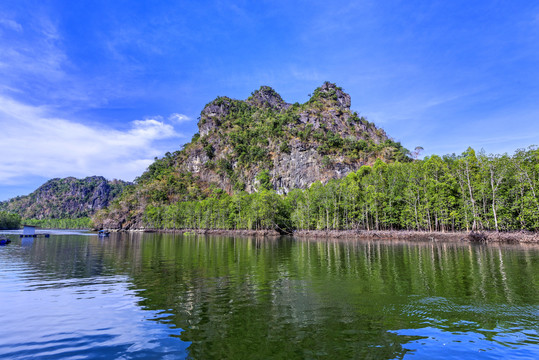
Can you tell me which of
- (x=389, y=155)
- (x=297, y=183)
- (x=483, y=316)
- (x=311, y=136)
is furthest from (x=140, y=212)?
(x=483, y=316)

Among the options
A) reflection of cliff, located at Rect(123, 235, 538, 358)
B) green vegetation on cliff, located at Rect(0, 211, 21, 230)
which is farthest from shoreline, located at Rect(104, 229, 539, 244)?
green vegetation on cliff, located at Rect(0, 211, 21, 230)

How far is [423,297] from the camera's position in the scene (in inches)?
592

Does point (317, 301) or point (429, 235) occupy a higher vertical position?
point (317, 301)

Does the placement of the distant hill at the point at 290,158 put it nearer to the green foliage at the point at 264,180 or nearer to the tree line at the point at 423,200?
the green foliage at the point at 264,180

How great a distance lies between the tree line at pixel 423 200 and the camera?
57.0m

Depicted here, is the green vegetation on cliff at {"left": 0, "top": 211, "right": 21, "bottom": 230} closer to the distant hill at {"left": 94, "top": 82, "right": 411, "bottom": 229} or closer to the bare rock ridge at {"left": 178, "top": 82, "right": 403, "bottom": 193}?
the distant hill at {"left": 94, "top": 82, "right": 411, "bottom": 229}

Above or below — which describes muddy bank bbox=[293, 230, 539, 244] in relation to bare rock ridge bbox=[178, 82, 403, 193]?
below

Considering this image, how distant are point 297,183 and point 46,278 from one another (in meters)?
135

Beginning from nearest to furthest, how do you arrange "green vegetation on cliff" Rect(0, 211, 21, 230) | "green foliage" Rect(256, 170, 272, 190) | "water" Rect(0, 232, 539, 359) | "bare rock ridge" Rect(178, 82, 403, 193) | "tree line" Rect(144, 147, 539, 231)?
1. "water" Rect(0, 232, 539, 359)
2. "tree line" Rect(144, 147, 539, 231)
3. "bare rock ridge" Rect(178, 82, 403, 193)
4. "green foliage" Rect(256, 170, 272, 190)
5. "green vegetation on cliff" Rect(0, 211, 21, 230)

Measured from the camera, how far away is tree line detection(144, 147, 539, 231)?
5703cm

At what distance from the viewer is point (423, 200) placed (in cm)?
6931

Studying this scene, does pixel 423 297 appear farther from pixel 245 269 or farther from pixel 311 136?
pixel 311 136

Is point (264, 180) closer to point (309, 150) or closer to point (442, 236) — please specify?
point (309, 150)

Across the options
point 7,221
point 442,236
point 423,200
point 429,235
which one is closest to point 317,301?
point 442,236
